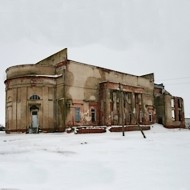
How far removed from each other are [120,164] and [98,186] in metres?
2.62

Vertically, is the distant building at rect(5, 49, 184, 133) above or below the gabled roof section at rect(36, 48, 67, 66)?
below

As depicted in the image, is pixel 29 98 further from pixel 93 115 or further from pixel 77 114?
pixel 93 115

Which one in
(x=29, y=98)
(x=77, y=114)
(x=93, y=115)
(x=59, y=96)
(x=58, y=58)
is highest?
(x=58, y=58)

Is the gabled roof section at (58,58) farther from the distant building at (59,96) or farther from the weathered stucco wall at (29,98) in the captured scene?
the weathered stucco wall at (29,98)

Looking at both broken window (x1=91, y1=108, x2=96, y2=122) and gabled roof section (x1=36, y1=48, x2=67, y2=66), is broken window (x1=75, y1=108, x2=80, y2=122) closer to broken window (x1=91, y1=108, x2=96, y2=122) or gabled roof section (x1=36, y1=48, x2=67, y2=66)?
broken window (x1=91, y1=108, x2=96, y2=122)

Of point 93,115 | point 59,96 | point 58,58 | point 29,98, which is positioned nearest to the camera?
point 29,98

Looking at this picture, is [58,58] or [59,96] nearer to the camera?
[59,96]

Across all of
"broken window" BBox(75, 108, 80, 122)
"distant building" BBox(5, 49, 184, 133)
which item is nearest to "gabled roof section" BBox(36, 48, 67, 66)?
"distant building" BBox(5, 49, 184, 133)

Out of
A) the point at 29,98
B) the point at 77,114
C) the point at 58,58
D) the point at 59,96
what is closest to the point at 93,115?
the point at 77,114

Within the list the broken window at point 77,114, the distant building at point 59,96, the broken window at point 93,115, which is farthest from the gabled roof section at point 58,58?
the broken window at point 93,115

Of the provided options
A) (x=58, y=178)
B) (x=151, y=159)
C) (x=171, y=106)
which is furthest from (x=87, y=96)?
(x=58, y=178)

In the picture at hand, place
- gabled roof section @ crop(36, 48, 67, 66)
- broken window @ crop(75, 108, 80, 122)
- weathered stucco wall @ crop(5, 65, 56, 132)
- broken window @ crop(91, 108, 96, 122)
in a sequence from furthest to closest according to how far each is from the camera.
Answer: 1. broken window @ crop(91, 108, 96, 122)
2. gabled roof section @ crop(36, 48, 67, 66)
3. broken window @ crop(75, 108, 80, 122)
4. weathered stucco wall @ crop(5, 65, 56, 132)

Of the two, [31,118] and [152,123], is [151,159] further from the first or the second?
[152,123]

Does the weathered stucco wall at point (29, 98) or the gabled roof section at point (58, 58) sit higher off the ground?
the gabled roof section at point (58, 58)
